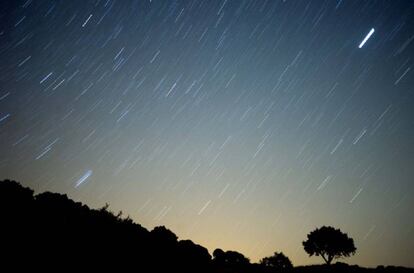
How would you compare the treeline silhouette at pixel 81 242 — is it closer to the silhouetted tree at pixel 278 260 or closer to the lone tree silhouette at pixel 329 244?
the lone tree silhouette at pixel 329 244

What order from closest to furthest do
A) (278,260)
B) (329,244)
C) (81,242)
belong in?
1. (81,242)
2. (329,244)
3. (278,260)

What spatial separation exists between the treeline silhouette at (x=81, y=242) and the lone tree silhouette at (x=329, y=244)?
14.5 m

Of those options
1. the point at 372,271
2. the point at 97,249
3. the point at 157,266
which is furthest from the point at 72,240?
the point at 372,271

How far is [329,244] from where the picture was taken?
4525 centimetres

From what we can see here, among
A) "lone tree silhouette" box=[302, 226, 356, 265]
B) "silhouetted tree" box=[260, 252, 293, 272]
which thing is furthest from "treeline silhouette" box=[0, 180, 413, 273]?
"silhouetted tree" box=[260, 252, 293, 272]

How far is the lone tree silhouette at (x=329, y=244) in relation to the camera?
44.8 metres

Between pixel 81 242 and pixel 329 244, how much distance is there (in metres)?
39.3

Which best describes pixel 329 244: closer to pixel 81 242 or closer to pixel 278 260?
pixel 278 260

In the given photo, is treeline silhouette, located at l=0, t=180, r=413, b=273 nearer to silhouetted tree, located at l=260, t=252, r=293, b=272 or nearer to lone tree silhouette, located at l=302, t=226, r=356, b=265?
lone tree silhouette, located at l=302, t=226, r=356, b=265

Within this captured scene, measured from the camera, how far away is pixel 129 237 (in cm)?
2364

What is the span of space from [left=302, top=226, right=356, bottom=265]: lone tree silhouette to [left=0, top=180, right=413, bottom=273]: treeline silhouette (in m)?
14.5

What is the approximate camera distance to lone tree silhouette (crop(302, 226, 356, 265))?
1762 inches

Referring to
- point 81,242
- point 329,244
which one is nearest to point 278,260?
point 329,244

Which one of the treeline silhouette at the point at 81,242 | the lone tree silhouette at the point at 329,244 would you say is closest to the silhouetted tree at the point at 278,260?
the lone tree silhouette at the point at 329,244
